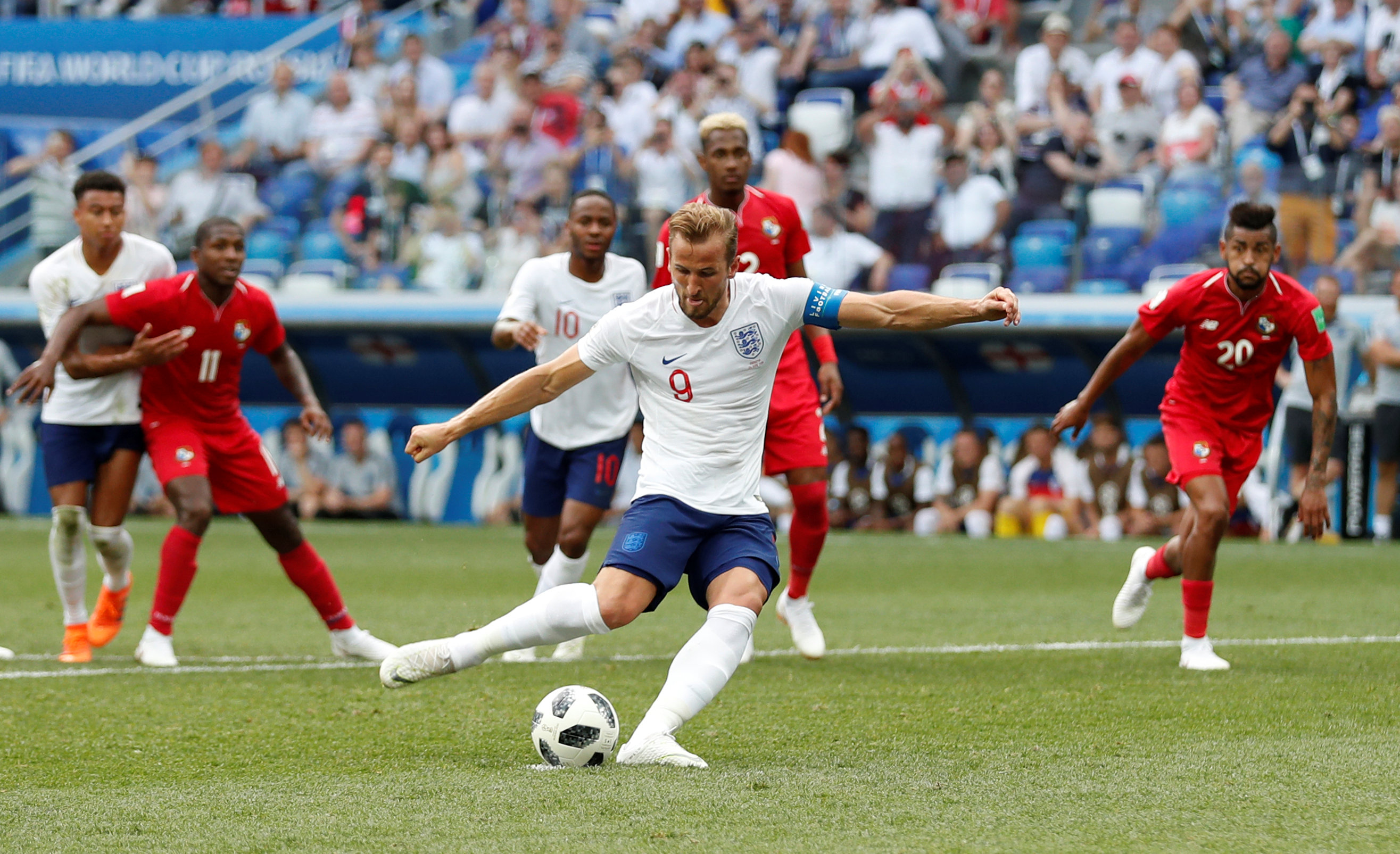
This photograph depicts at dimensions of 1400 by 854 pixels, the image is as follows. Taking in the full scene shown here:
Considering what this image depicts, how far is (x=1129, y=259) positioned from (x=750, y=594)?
11414 mm

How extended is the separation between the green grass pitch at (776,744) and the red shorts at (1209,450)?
80 cm

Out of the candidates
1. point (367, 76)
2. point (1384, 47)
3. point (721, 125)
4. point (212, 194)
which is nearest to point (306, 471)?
point (212, 194)

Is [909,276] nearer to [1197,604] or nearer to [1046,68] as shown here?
[1046,68]

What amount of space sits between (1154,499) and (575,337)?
8.86 metres

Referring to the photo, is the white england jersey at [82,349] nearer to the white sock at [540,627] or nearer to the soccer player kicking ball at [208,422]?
the soccer player kicking ball at [208,422]

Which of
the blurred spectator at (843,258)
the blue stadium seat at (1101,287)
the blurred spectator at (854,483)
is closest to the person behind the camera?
the blue stadium seat at (1101,287)

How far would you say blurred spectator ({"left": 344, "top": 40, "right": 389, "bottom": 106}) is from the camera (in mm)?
21641

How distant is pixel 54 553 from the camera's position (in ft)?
26.8

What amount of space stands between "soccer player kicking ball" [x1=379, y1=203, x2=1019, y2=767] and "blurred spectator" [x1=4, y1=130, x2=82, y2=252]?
15.7m

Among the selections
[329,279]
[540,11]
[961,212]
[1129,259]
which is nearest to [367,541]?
[329,279]

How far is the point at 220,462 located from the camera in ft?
25.4

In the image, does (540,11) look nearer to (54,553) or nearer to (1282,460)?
(1282,460)

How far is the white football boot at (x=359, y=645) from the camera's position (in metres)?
7.72

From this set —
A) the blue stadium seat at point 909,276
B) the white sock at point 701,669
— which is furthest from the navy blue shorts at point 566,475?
the blue stadium seat at point 909,276
